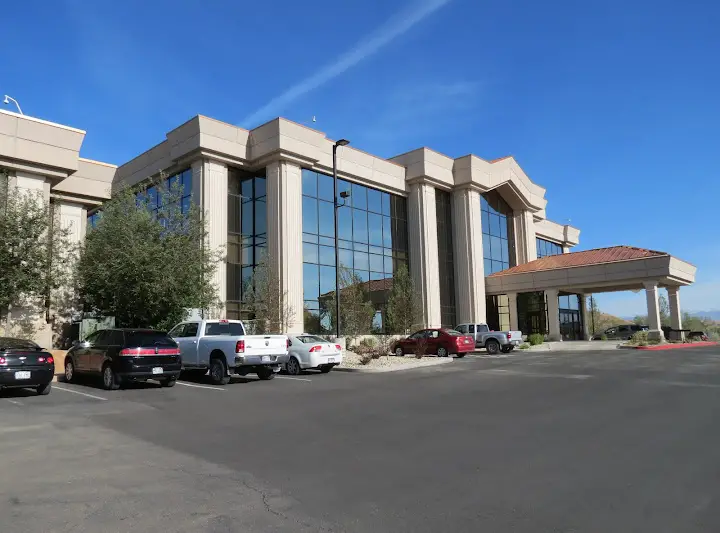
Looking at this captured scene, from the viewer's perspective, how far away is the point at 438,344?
28.5m

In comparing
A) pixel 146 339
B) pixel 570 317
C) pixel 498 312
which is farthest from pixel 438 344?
pixel 570 317

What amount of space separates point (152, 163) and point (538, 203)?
3463 centimetres

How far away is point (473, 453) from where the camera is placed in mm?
7121

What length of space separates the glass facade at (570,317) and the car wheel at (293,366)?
35.0 m

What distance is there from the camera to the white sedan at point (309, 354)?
19781 millimetres

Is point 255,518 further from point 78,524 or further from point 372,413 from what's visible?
point 372,413

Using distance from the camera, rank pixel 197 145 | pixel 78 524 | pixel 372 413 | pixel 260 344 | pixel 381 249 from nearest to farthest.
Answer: pixel 78 524 → pixel 372 413 → pixel 260 344 → pixel 197 145 → pixel 381 249

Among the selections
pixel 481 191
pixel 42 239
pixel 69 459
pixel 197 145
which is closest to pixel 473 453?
pixel 69 459

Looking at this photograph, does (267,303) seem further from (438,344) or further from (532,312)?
(532,312)

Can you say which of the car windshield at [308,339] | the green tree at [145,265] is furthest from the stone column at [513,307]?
the car windshield at [308,339]

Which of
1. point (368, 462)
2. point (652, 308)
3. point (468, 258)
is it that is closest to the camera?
point (368, 462)

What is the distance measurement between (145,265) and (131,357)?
7.21 meters

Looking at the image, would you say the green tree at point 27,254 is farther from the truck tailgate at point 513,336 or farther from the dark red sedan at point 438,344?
the truck tailgate at point 513,336

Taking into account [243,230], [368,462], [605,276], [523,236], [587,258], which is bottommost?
[368,462]
